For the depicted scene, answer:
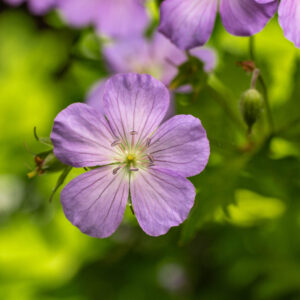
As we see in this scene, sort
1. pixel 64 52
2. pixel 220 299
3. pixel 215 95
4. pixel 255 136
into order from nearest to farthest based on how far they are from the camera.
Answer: pixel 215 95 → pixel 255 136 → pixel 220 299 → pixel 64 52

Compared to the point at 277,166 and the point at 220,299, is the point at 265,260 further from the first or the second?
the point at 277,166

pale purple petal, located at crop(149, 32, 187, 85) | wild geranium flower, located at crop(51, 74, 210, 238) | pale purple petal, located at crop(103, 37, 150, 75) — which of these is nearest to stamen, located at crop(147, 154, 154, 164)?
wild geranium flower, located at crop(51, 74, 210, 238)

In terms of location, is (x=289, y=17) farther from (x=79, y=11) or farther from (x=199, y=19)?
(x=79, y=11)

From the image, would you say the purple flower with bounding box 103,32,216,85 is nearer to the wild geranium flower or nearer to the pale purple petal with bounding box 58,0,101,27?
the pale purple petal with bounding box 58,0,101,27

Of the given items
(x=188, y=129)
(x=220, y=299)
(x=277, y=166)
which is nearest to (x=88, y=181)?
(x=188, y=129)

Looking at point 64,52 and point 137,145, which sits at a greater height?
point 137,145

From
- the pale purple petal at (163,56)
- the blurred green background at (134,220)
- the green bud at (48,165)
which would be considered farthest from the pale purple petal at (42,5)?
the green bud at (48,165)

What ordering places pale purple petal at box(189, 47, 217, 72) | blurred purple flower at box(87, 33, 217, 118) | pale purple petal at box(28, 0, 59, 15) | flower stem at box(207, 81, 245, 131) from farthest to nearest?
pale purple petal at box(28, 0, 59, 15) < blurred purple flower at box(87, 33, 217, 118) < pale purple petal at box(189, 47, 217, 72) < flower stem at box(207, 81, 245, 131)
